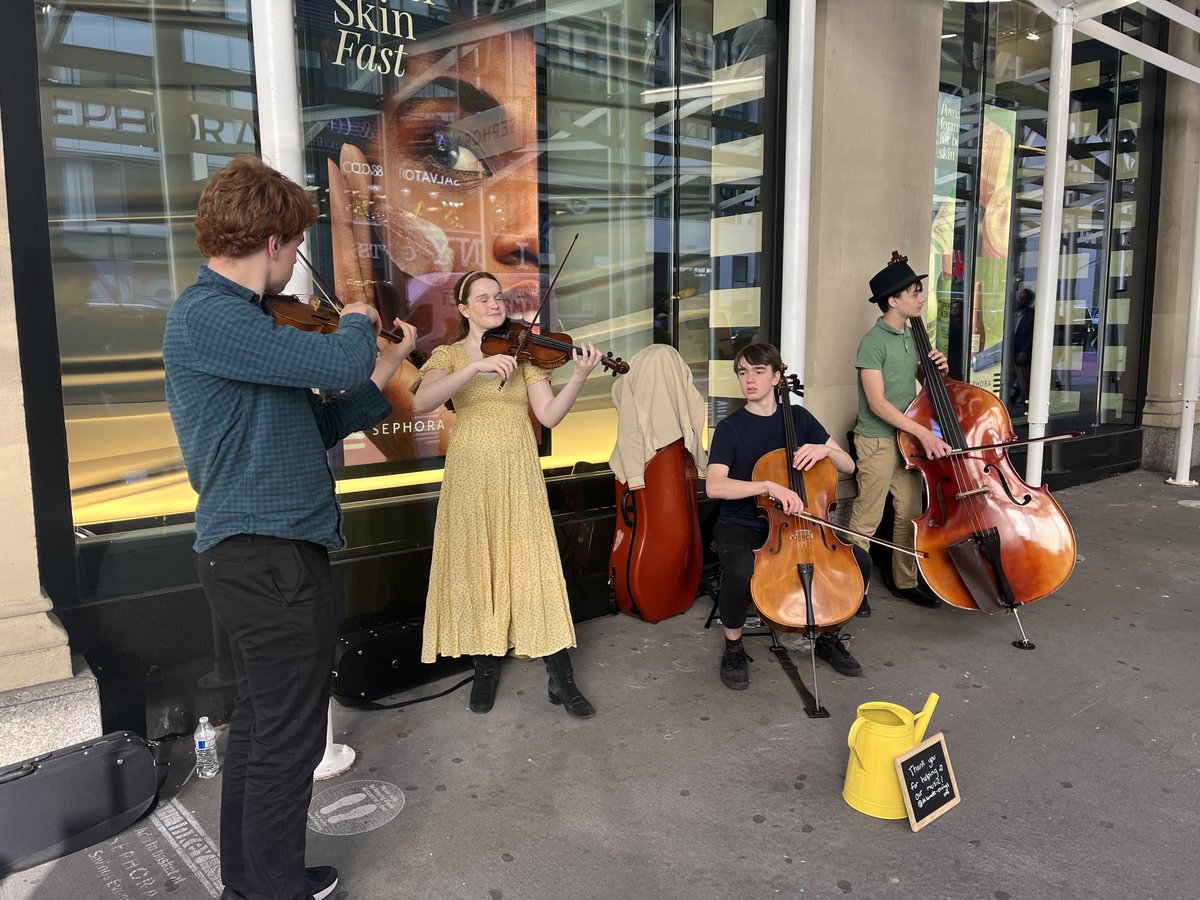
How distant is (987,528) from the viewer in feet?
9.81

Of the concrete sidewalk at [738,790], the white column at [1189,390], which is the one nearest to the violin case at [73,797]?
the concrete sidewalk at [738,790]

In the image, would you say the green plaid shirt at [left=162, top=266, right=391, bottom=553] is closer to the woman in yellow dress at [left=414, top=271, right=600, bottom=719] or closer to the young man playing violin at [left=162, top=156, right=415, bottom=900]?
the young man playing violin at [left=162, top=156, right=415, bottom=900]

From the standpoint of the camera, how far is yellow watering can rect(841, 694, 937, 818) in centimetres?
205

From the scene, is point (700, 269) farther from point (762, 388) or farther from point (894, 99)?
point (762, 388)

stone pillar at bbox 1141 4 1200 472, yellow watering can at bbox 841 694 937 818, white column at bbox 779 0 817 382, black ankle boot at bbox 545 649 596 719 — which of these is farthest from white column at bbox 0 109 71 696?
stone pillar at bbox 1141 4 1200 472

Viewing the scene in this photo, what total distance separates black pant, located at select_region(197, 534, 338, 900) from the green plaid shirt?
0.06 meters

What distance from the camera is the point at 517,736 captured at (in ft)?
8.27

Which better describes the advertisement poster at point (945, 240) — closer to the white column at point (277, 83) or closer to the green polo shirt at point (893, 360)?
the green polo shirt at point (893, 360)

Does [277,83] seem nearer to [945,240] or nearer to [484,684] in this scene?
[484,684]

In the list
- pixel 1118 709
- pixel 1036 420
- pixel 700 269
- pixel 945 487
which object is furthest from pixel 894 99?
pixel 1118 709

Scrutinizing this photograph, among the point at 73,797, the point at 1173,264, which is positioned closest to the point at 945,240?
the point at 1173,264

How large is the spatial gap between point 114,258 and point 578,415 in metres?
2.18

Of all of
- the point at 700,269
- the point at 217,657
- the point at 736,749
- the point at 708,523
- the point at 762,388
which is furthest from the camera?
the point at 700,269

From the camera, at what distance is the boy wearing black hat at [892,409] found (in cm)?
356
